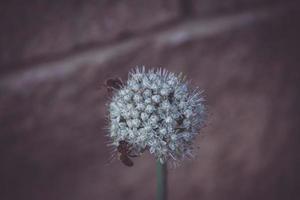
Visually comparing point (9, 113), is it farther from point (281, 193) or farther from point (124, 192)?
point (281, 193)

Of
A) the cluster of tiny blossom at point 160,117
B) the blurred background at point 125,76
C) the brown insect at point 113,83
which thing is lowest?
the cluster of tiny blossom at point 160,117

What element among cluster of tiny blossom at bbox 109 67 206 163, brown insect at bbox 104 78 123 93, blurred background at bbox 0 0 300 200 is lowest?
cluster of tiny blossom at bbox 109 67 206 163

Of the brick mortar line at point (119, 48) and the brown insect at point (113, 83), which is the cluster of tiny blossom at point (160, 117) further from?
the brick mortar line at point (119, 48)

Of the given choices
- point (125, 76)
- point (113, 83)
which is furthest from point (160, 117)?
point (125, 76)

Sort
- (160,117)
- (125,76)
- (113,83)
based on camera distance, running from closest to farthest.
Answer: (160,117) < (113,83) < (125,76)

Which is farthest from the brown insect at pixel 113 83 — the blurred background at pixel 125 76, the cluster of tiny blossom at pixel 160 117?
the blurred background at pixel 125 76

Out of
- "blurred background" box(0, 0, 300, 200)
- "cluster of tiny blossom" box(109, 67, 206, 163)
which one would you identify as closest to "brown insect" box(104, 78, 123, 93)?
"cluster of tiny blossom" box(109, 67, 206, 163)

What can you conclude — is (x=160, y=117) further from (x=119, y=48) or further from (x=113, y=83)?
(x=119, y=48)

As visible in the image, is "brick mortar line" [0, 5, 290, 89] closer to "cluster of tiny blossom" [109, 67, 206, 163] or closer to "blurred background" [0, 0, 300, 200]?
"blurred background" [0, 0, 300, 200]
